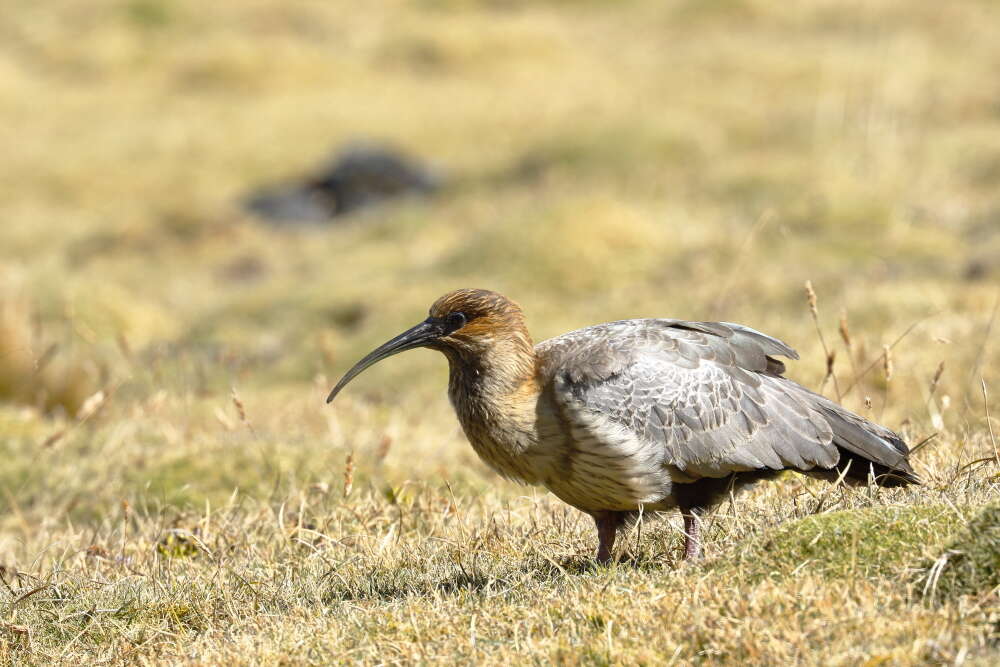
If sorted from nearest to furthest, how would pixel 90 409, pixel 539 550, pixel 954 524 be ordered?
pixel 954 524, pixel 539 550, pixel 90 409

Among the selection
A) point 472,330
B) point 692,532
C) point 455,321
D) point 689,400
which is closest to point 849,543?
point 692,532

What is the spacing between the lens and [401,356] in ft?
40.6

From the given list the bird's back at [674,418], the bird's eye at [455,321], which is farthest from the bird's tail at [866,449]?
the bird's eye at [455,321]

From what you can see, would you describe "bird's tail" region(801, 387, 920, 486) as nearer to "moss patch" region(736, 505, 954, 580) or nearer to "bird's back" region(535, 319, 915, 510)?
"bird's back" region(535, 319, 915, 510)

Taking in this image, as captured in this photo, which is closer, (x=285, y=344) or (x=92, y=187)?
(x=285, y=344)

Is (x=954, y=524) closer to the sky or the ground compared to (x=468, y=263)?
closer to the sky

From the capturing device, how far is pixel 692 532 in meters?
4.88

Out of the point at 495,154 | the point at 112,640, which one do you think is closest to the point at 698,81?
the point at 495,154

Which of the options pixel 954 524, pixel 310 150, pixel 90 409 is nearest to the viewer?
pixel 954 524

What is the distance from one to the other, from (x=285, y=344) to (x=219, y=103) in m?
17.5

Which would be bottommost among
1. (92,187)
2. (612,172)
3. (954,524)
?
(92,187)

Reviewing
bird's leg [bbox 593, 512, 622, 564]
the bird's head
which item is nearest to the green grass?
bird's leg [bbox 593, 512, 622, 564]

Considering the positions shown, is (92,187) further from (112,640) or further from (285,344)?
(112,640)

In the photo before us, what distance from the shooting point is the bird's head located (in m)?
5.21
